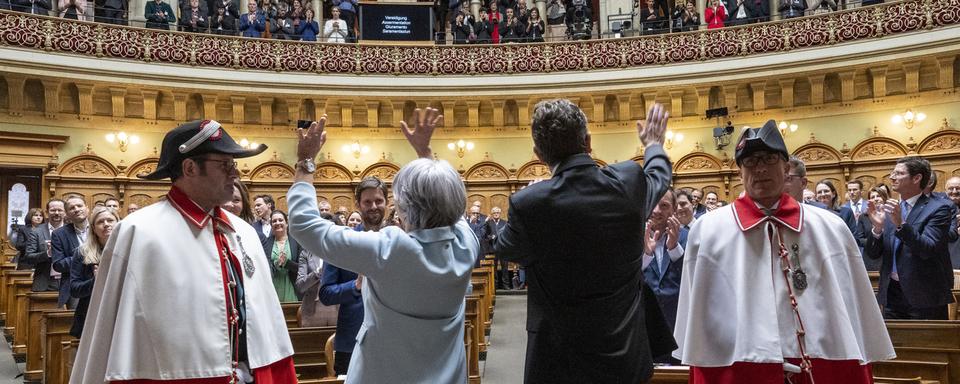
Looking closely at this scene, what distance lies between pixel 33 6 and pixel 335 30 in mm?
5060

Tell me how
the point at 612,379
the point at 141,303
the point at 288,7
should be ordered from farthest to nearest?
1. the point at 288,7
2. the point at 612,379
3. the point at 141,303

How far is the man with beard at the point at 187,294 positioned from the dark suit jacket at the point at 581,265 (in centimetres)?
74

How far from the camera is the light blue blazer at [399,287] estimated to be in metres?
1.93

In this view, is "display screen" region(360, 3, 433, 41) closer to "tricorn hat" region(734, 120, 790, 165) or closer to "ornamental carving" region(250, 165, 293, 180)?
"ornamental carving" region(250, 165, 293, 180)

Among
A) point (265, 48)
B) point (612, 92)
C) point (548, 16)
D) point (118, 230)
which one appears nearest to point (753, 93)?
point (612, 92)

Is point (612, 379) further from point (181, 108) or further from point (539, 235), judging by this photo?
→ point (181, 108)

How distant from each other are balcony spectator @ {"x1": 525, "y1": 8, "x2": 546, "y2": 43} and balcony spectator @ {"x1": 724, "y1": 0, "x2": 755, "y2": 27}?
350 centimetres

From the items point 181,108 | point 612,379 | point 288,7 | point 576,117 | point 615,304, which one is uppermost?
point 288,7

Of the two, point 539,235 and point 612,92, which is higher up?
point 612,92

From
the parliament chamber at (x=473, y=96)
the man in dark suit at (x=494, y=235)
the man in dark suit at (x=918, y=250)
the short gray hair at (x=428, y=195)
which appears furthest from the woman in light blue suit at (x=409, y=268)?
the parliament chamber at (x=473, y=96)

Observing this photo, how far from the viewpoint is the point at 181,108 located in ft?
42.3

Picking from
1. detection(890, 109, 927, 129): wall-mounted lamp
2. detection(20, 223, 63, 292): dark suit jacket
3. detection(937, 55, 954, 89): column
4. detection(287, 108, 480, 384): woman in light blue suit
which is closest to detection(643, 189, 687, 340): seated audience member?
detection(287, 108, 480, 384): woman in light blue suit

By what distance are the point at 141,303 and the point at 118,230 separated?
0.23 meters

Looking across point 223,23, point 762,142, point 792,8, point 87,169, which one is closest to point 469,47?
point 223,23
